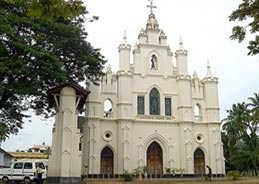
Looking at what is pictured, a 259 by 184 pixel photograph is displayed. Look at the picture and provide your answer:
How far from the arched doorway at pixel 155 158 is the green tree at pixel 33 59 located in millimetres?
12207

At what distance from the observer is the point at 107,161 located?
31.6m

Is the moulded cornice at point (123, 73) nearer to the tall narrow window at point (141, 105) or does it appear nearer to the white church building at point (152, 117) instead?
the white church building at point (152, 117)

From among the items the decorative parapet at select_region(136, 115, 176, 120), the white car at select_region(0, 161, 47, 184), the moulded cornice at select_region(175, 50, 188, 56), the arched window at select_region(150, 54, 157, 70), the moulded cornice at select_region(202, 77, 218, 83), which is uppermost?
the moulded cornice at select_region(175, 50, 188, 56)

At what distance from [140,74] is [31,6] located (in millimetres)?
28602

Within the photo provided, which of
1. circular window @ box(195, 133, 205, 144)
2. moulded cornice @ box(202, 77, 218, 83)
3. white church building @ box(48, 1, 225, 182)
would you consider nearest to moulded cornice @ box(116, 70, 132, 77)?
white church building @ box(48, 1, 225, 182)

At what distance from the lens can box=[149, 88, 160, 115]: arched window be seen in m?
33.6

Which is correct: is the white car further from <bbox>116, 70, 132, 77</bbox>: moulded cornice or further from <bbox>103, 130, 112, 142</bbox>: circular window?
<bbox>116, 70, 132, 77</bbox>: moulded cornice

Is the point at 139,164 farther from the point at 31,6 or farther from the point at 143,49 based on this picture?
the point at 31,6

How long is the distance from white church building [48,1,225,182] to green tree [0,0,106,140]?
818cm

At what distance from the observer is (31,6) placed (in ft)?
18.4

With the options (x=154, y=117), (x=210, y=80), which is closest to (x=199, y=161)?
(x=154, y=117)

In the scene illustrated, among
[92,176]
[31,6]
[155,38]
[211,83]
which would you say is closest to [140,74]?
[155,38]

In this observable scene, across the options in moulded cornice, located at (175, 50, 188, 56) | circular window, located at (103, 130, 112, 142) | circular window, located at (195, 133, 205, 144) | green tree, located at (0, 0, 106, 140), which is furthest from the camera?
moulded cornice, located at (175, 50, 188, 56)

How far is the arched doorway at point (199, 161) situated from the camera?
3321 centimetres
